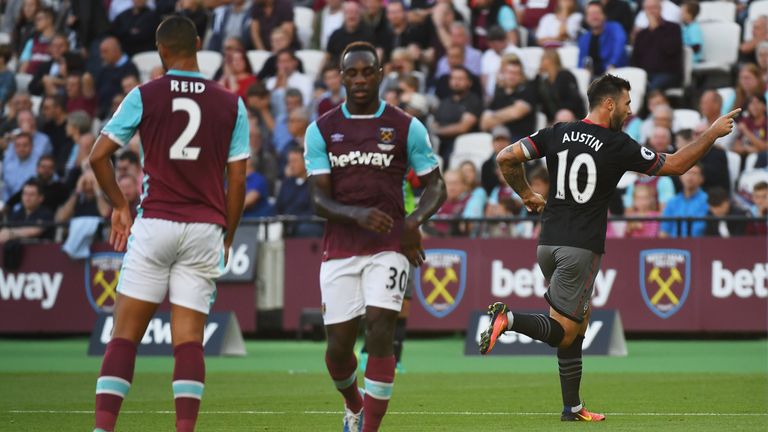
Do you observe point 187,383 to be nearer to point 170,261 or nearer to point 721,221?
point 170,261

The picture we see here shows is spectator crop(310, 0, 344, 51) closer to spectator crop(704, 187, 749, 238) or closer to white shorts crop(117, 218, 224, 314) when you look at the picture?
spectator crop(704, 187, 749, 238)

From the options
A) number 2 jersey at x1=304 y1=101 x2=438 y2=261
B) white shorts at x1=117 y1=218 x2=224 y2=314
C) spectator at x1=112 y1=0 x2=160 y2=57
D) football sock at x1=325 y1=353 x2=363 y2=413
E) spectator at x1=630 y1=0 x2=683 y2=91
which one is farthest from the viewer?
spectator at x1=112 y1=0 x2=160 y2=57

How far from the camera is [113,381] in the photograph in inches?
305

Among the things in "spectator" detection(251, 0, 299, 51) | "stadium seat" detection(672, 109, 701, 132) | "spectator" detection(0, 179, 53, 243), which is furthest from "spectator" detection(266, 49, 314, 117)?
"stadium seat" detection(672, 109, 701, 132)

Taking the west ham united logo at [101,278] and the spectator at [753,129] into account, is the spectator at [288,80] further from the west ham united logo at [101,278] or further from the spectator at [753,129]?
the spectator at [753,129]

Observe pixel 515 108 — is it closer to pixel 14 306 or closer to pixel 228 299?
pixel 228 299

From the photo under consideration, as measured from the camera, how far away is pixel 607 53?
21.9m

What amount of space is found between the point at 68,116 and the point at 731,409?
15.4 m

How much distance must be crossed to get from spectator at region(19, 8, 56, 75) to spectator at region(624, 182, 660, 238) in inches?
485

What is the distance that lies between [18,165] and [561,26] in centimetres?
902

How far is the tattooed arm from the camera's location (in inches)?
413

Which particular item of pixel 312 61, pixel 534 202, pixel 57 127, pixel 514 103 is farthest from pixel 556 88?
pixel 534 202

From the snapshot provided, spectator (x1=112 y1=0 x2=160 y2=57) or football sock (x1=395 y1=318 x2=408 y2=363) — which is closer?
football sock (x1=395 y1=318 x2=408 y2=363)

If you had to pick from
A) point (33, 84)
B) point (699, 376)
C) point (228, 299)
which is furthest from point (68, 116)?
point (699, 376)
